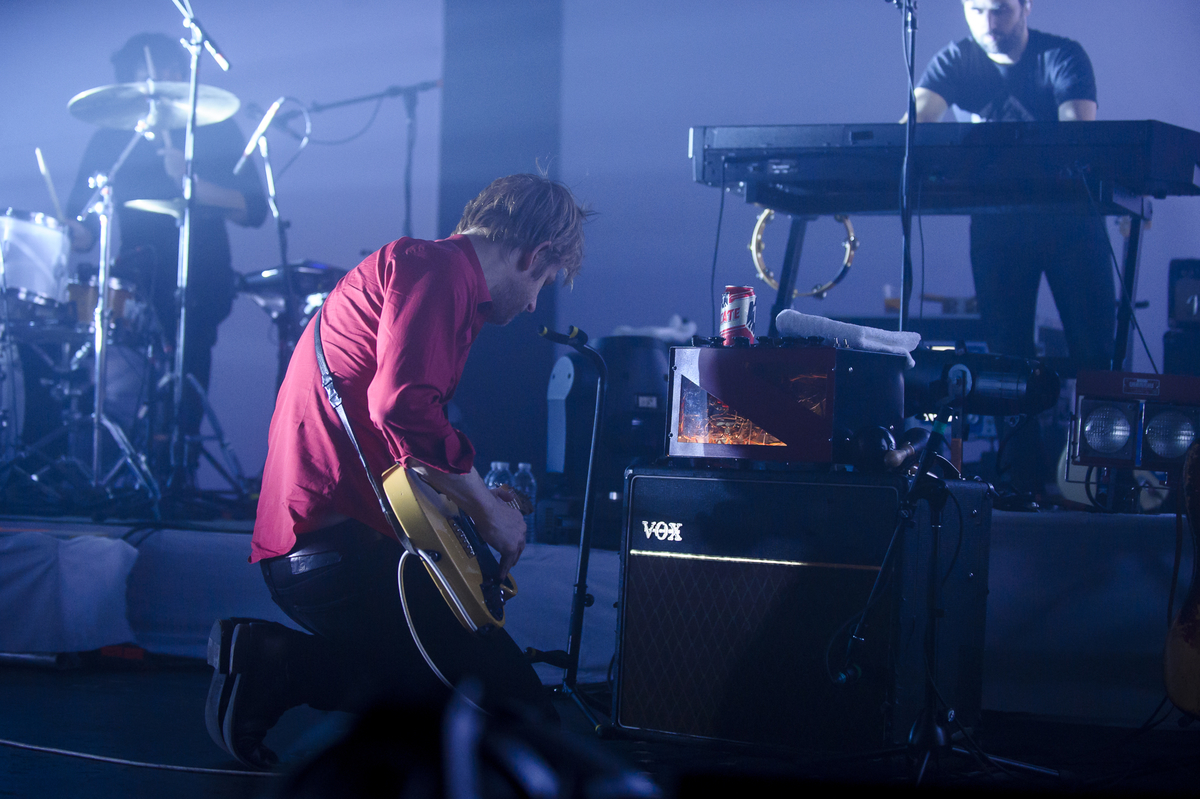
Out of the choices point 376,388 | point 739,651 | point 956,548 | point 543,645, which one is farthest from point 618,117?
point 376,388

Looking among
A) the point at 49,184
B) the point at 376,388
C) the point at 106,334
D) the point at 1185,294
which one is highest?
the point at 49,184

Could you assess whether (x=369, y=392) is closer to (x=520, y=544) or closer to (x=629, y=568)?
(x=520, y=544)

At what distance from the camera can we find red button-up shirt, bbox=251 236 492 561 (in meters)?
1.73

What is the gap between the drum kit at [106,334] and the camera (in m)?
4.38

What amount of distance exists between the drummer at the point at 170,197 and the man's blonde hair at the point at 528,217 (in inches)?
126

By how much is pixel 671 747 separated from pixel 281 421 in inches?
45.4

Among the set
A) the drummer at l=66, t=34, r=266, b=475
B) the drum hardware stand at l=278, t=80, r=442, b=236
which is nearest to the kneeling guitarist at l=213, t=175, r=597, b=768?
the drum hardware stand at l=278, t=80, r=442, b=236

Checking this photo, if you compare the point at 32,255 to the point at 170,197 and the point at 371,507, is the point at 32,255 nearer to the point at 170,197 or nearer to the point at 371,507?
the point at 170,197

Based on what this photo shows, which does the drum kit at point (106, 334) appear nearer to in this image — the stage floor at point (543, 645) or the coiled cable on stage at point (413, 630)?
the stage floor at point (543, 645)

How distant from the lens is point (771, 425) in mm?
2193

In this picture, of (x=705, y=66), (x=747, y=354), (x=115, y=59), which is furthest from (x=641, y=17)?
(x=747, y=354)

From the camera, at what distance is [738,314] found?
2305mm

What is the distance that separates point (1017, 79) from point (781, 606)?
2.57 metres

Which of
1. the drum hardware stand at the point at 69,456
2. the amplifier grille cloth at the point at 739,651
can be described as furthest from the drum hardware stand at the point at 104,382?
the amplifier grille cloth at the point at 739,651
